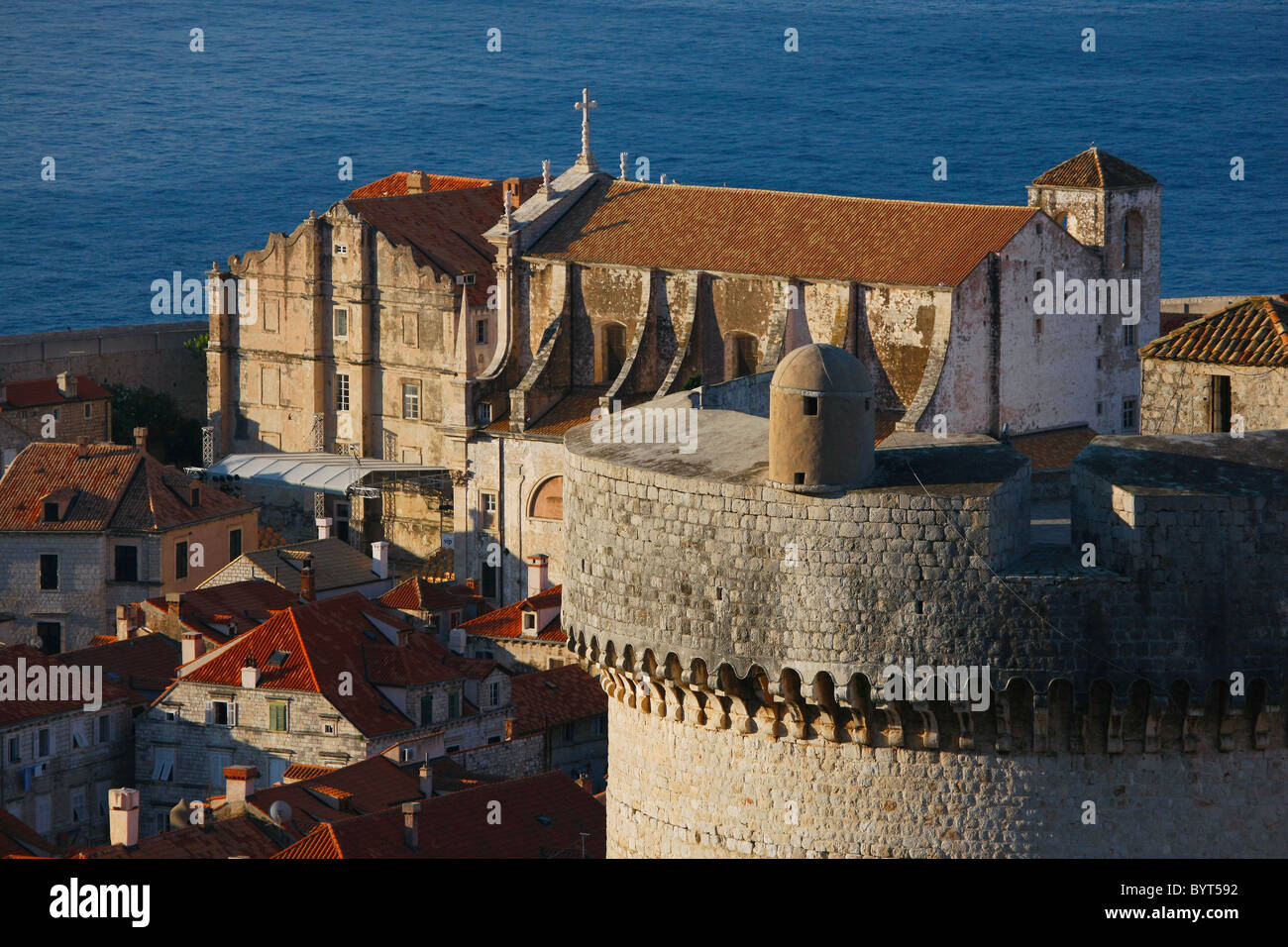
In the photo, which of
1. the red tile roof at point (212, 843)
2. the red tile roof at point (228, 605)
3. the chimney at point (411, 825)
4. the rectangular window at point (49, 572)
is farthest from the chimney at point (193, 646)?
the chimney at point (411, 825)

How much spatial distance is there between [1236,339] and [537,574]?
51.6 meters

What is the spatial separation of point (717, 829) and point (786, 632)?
2.10 metres

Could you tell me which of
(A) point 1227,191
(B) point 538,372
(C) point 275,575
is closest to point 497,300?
(B) point 538,372

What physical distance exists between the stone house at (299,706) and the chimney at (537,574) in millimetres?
10644

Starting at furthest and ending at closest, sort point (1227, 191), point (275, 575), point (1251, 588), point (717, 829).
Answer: point (1227, 191)
point (275, 575)
point (717, 829)
point (1251, 588)

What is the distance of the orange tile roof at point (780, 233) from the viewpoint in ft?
283

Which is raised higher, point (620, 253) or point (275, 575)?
point (620, 253)

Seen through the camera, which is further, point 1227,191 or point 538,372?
point 1227,191

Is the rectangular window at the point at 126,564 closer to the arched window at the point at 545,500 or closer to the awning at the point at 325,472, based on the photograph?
the awning at the point at 325,472

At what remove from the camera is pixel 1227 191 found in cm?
19550

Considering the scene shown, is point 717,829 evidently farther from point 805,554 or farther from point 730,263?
point 730,263

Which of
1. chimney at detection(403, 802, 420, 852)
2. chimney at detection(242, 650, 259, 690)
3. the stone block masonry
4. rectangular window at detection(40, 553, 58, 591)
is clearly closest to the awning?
rectangular window at detection(40, 553, 58, 591)
